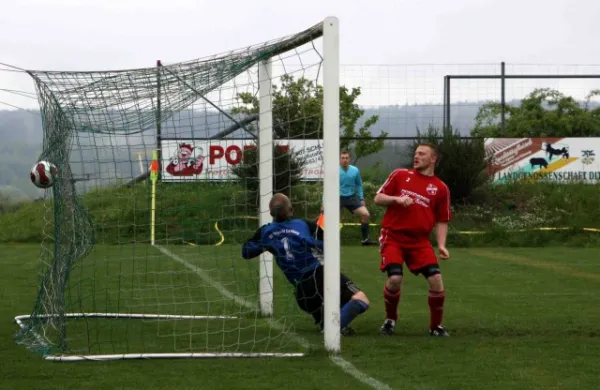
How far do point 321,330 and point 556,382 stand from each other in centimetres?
317

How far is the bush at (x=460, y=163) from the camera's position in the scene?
2748 centimetres

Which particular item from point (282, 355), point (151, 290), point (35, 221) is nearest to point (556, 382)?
point (282, 355)

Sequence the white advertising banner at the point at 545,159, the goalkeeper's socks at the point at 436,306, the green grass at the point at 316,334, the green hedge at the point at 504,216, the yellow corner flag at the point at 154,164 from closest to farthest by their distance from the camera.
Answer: the green grass at the point at 316,334 → the goalkeeper's socks at the point at 436,306 → the yellow corner flag at the point at 154,164 → the green hedge at the point at 504,216 → the white advertising banner at the point at 545,159

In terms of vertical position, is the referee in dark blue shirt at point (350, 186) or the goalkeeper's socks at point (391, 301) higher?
the referee in dark blue shirt at point (350, 186)

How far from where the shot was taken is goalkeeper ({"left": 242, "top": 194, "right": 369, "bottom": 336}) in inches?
388

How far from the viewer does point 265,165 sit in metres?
11.3

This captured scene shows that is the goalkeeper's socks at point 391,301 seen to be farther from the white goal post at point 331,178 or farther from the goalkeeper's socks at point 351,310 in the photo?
the white goal post at point 331,178

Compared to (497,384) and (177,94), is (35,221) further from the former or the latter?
(497,384)

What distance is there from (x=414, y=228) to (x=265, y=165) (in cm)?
183

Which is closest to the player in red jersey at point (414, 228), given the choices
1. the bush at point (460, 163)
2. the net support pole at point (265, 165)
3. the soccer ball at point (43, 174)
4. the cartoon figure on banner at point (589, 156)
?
the net support pole at point (265, 165)

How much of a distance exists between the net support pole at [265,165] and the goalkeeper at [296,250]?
3.62ft

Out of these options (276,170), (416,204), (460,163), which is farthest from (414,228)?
(460,163)

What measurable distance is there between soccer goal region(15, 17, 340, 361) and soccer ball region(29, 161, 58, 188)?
123mm

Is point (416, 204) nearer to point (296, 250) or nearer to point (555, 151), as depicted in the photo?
point (296, 250)
